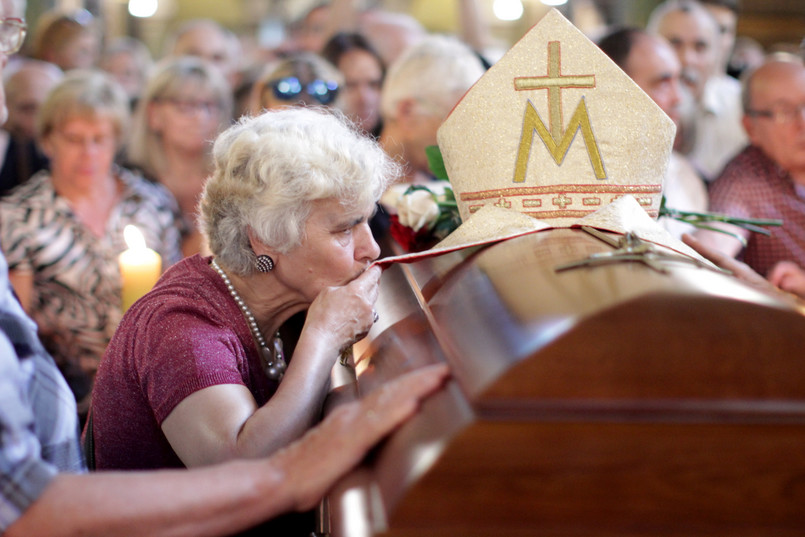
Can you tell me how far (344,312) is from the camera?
175 cm

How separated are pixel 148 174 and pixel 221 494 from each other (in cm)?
315

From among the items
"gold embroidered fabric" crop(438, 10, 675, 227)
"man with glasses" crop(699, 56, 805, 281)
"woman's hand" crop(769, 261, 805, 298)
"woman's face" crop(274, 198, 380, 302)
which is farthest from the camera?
"man with glasses" crop(699, 56, 805, 281)

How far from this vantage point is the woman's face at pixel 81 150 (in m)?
3.52

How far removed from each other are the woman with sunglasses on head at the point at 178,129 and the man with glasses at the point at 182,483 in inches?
119

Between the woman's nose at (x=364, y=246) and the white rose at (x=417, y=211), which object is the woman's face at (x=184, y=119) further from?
the woman's nose at (x=364, y=246)

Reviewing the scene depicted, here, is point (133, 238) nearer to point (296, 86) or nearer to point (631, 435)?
point (296, 86)

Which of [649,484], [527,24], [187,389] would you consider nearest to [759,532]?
[649,484]

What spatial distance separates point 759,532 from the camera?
1002 millimetres

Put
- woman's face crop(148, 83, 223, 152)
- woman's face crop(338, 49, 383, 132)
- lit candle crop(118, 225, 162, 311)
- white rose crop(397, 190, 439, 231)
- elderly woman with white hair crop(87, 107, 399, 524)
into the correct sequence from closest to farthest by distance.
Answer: elderly woman with white hair crop(87, 107, 399, 524)
white rose crop(397, 190, 439, 231)
lit candle crop(118, 225, 162, 311)
woman's face crop(148, 83, 223, 152)
woman's face crop(338, 49, 383, 132)

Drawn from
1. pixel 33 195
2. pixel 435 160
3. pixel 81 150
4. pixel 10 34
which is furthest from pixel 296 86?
pixel 10 34

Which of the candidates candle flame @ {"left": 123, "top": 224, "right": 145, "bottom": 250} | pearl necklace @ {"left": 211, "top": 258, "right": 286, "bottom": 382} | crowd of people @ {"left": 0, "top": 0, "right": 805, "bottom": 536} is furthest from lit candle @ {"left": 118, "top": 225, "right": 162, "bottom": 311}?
pearl necklace @ {"left": 211, "top": 258, "right": 286, "bottom": 382}

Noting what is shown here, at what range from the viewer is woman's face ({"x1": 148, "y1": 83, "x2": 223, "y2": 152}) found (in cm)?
413

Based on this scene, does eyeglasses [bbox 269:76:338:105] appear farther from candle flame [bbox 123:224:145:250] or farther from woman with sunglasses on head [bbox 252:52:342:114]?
candle flame [bbox 123:224:145:250]

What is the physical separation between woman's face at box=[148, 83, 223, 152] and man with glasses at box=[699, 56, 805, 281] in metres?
2.45
